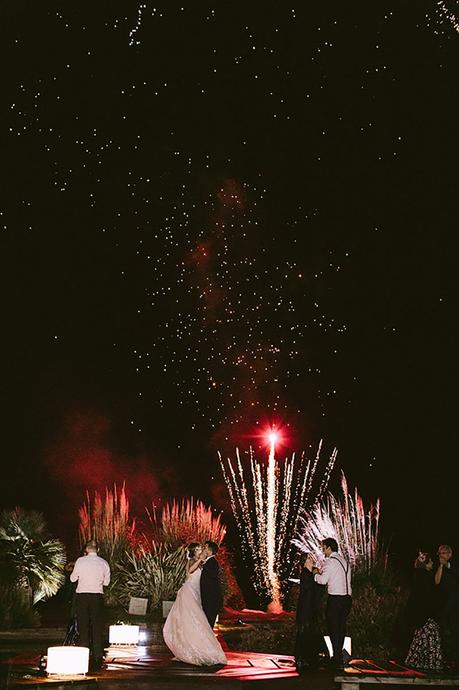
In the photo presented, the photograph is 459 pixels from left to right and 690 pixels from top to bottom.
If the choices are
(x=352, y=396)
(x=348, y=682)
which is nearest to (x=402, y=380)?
(x=352, y=396)

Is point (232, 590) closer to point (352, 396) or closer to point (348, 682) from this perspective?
point (348, 682)

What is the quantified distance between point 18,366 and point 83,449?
Answer: 340 cm

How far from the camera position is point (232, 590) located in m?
19.3

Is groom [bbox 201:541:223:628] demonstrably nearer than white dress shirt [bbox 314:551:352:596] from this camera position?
No

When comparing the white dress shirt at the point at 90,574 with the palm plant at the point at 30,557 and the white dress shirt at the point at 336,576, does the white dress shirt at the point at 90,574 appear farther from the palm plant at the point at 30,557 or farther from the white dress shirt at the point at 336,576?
the palm plant at the point at 30,557

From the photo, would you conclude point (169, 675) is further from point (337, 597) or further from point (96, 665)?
point (337, 597)

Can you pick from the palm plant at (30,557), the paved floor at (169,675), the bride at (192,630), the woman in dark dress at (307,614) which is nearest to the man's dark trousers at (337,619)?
the paved floor at (169,675)

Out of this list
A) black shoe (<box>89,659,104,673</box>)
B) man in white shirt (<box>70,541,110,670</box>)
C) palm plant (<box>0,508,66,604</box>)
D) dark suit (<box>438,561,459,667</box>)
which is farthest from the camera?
palm plant (<box>0,508,66,604</box>)

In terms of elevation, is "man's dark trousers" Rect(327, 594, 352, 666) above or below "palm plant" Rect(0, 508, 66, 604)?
below

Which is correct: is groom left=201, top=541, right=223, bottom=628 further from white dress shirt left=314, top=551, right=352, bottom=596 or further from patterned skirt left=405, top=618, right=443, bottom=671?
patterned skirt left=405, top=618, right=443, bottom=671

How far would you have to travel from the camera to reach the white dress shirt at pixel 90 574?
1074 centimetres

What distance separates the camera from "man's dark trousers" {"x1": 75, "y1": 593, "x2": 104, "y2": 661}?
427 inches

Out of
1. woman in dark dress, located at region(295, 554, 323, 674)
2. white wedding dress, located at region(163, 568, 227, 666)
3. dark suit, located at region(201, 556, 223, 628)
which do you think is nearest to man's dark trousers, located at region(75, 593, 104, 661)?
white wedding dress, located at region(163, 568, 227, 666)

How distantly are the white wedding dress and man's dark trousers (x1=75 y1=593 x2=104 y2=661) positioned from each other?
887 millimetres
